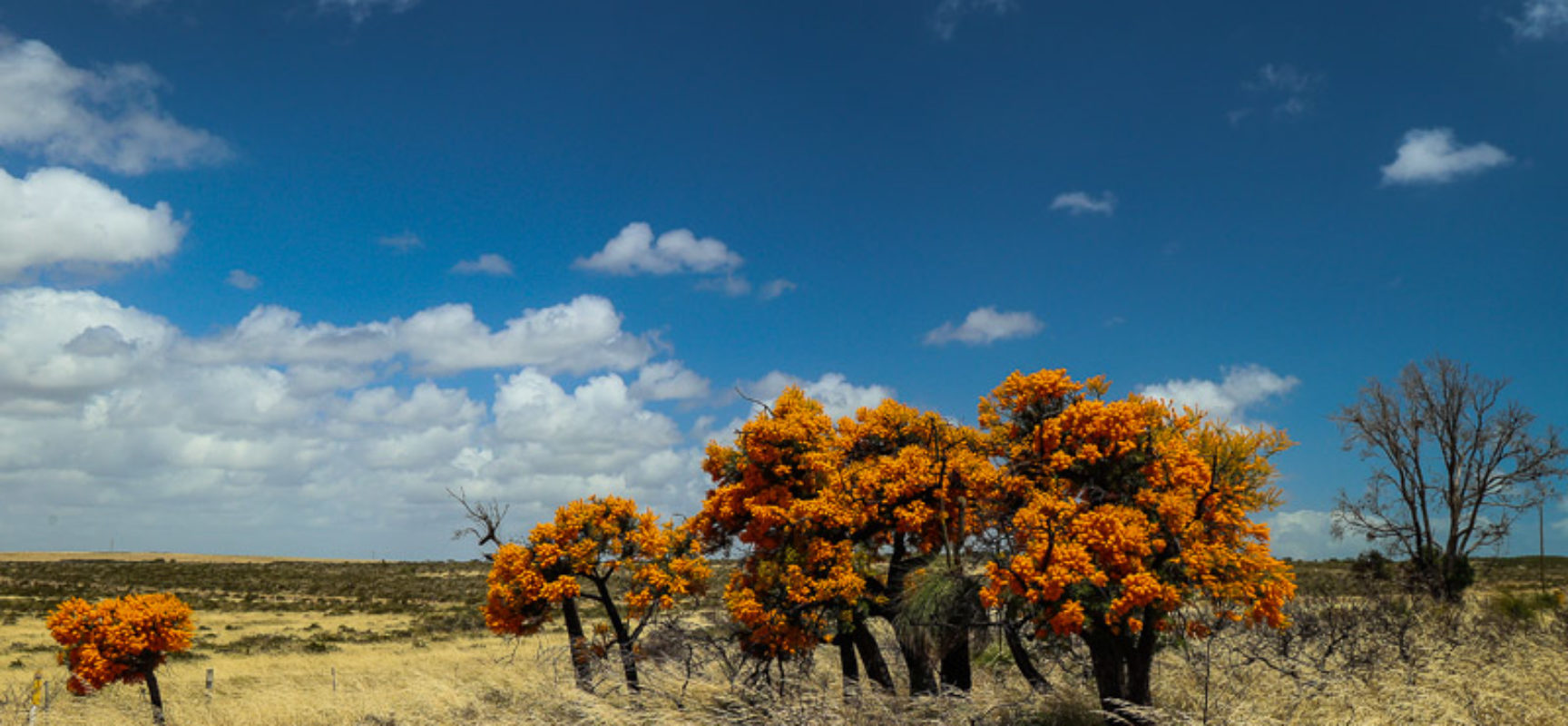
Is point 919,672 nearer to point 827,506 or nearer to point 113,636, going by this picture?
point 827,506

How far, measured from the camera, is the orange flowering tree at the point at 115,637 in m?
21.2

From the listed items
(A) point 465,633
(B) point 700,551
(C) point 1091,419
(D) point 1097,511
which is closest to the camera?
(D) point 1097,511

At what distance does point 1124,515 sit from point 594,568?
498 inches

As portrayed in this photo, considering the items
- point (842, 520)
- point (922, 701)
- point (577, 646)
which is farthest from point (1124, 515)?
point (577, 646)

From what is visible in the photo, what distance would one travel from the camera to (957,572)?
1483cm

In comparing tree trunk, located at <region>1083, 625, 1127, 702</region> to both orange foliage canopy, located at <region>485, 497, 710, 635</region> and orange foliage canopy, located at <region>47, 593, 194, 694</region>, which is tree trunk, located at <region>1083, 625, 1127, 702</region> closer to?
orange foliage canopy, located at <region>485, 497, 710, 635</region>

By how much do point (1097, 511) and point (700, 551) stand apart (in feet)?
35.4

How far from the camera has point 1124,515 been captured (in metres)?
12.2

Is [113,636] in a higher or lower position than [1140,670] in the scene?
lower

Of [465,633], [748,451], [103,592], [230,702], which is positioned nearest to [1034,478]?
[748,451]

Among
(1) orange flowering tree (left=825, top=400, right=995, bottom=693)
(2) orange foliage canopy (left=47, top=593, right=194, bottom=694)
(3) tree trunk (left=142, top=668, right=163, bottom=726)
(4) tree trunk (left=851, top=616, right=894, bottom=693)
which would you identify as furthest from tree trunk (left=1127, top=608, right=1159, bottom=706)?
(3) tree trunk (left=142, top=668, right=163, bottom=726)

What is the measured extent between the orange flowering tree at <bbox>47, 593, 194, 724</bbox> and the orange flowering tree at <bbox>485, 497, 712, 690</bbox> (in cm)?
779

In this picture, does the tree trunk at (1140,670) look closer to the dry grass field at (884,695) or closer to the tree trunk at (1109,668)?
the tree trunk at (1109,668)

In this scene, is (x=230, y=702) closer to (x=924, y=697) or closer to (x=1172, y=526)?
(x=924, y=697)
